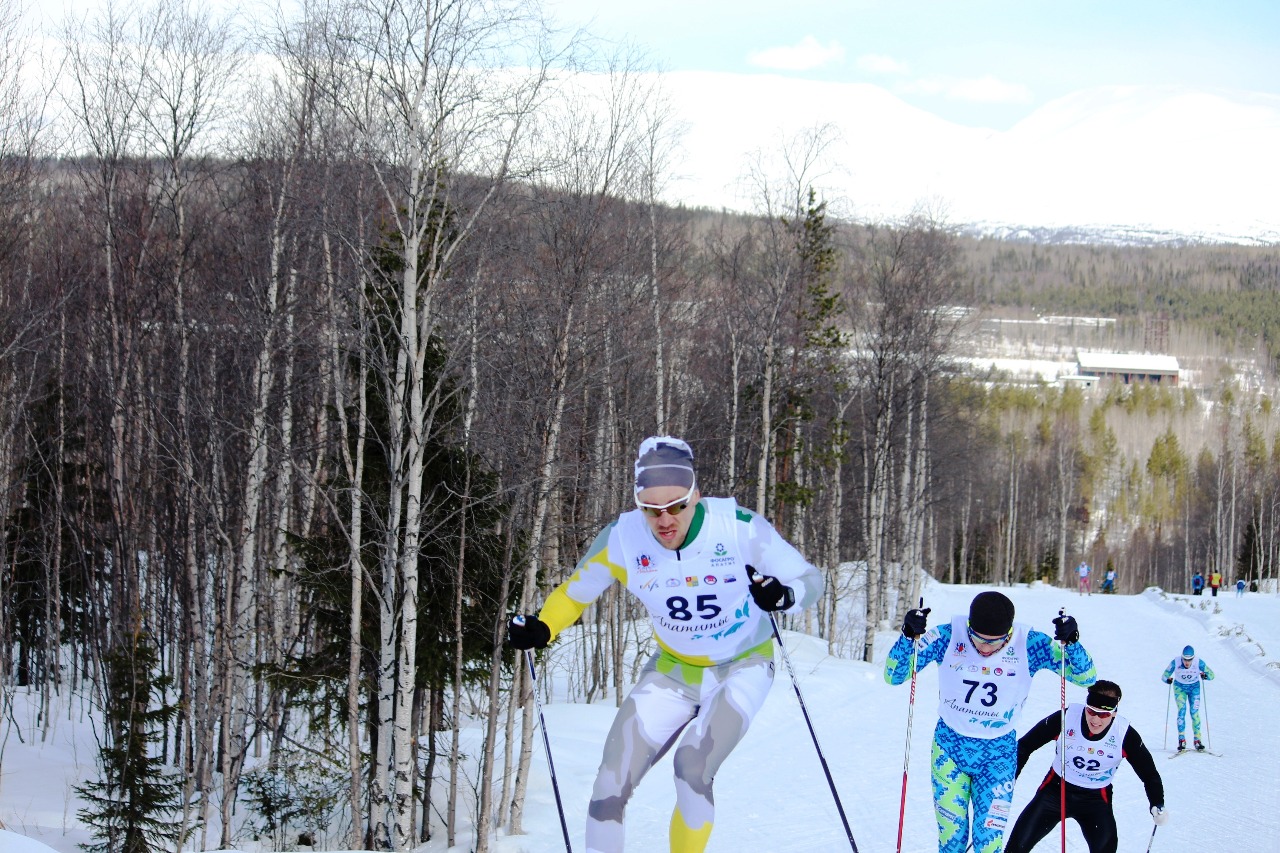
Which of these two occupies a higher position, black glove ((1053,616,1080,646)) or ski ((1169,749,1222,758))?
black glove ((1053,616,1080,646))

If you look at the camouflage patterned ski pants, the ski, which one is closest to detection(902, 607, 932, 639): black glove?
the camouflage patterned ski pants

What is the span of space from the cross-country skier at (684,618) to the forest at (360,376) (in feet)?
22.7

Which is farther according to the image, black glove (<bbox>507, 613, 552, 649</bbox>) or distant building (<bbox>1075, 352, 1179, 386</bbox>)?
distant building (<bbox>1075, 352, 1179, 386</bbox>)

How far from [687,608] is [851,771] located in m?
9.54

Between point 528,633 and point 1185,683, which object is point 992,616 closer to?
point 528,633

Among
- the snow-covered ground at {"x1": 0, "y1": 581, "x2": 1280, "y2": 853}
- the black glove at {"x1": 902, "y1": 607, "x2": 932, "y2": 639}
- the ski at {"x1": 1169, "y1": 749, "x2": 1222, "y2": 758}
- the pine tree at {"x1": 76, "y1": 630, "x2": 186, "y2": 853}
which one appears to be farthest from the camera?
the ski at {"x1": 1169, "y1": 749, "x2": 1222, "y2": 758}

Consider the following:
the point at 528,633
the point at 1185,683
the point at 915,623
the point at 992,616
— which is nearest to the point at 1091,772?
the point at 992,616

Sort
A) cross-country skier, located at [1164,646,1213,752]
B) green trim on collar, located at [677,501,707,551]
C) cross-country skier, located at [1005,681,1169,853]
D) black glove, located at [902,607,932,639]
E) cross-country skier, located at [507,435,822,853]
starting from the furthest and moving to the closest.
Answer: cross-country skier, located at [1164,646,1213,752], cross-country skier, located at [1005,681,1169,853], black glove, located at [902,607,932,639], green trim on collar, located at [677,501,707,551], cross-country skier, located at [507,435,822,853]

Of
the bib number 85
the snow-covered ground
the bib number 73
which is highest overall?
the bib number 85

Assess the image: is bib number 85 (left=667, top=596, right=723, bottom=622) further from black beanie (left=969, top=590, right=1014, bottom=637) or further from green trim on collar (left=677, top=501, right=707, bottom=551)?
black beanie (left=969, top=590, right=1014, bottom=637)

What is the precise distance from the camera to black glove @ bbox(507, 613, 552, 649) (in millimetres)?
4664

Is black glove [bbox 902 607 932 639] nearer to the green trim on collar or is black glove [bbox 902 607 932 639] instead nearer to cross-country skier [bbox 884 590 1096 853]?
cross-country skier [bbox 884 590 1096 853]

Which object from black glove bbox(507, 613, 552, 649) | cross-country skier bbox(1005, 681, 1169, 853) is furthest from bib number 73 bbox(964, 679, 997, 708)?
black glove bbox(507, 613, 552, 649)

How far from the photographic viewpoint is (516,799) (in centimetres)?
1300
